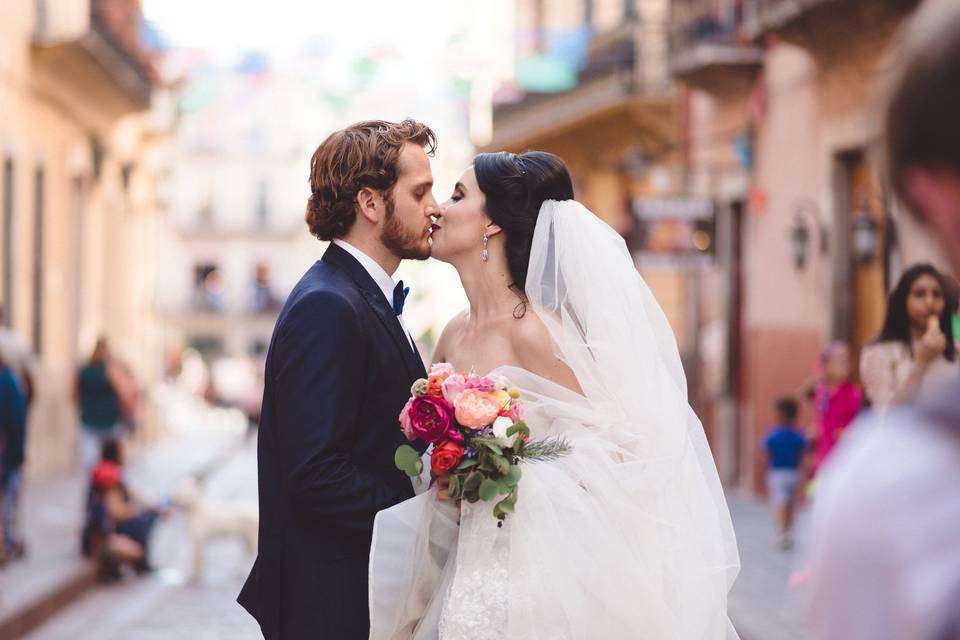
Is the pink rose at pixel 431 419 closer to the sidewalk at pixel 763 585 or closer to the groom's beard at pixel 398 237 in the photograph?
the groom's beard at pixel 398 237

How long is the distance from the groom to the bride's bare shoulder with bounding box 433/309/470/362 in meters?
0.56

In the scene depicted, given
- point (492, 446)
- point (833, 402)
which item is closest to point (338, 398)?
point (492, 446)

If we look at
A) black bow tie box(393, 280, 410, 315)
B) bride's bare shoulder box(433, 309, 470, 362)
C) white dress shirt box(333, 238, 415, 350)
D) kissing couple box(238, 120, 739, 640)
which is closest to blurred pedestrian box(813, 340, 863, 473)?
bride's bare shoulder box(433, 309, 470, 362)

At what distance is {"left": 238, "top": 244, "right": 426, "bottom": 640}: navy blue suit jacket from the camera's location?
3869 millimetres

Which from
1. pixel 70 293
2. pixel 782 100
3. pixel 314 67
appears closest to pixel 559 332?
pixel 782 100

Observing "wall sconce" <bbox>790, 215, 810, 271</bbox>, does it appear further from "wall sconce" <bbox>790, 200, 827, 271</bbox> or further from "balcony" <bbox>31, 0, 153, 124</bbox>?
"balcony" <bbox>31, 0, 153, 124</bbox>

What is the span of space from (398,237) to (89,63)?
19516 millimetres

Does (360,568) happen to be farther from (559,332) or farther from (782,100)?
(782,100)

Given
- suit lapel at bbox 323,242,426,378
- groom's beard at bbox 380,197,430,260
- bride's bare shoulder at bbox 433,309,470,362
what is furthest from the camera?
bride's bare shoulder at bbox 433,309,470,362

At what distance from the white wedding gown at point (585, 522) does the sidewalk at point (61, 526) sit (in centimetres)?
620

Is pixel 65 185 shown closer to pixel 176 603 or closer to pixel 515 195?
pixel 176 603

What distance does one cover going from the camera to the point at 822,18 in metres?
16.3

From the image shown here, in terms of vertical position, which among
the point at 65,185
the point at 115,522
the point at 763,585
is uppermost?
the point at 65,185

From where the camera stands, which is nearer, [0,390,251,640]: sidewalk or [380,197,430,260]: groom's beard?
[380,197,430,260]: groom's beard
